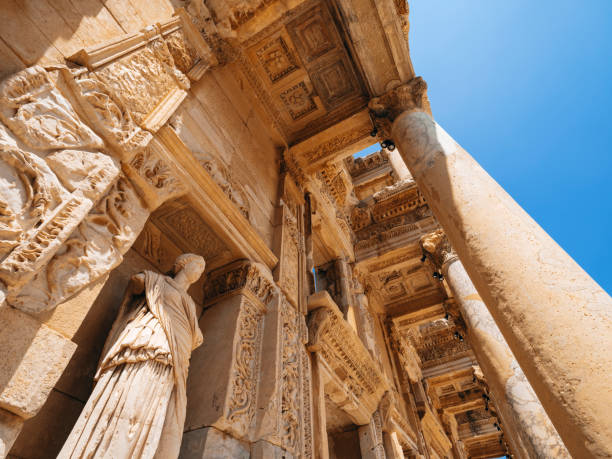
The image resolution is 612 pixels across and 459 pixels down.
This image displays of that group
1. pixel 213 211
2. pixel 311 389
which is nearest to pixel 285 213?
pixel 213 211

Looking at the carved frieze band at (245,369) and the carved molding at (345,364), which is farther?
the carved molding at (345,364)

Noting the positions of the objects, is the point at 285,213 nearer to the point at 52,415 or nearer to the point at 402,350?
the point at 52,415

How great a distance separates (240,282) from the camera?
3.48m

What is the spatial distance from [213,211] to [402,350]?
26.1ft

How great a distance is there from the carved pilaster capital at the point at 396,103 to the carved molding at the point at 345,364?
284 centimetres

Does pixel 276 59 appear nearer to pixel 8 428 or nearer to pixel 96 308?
pixel 96 308

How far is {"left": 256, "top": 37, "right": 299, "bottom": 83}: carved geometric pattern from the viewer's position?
5.48m

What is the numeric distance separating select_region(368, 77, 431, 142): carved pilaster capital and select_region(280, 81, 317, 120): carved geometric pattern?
1.18m

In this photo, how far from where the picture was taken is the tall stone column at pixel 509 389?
3.86m

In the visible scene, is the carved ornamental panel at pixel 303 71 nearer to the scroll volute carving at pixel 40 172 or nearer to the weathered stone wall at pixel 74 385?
the scroll volute carving at pixel 40 172

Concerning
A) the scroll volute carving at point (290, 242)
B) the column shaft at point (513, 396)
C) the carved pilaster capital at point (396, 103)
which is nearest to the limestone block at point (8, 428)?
the scroll volute carving at point (290, 242)

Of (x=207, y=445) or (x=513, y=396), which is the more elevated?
(x=513, y=396)

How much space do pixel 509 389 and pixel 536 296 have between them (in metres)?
2.74

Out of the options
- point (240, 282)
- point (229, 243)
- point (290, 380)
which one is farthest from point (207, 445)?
point (229, 243)
